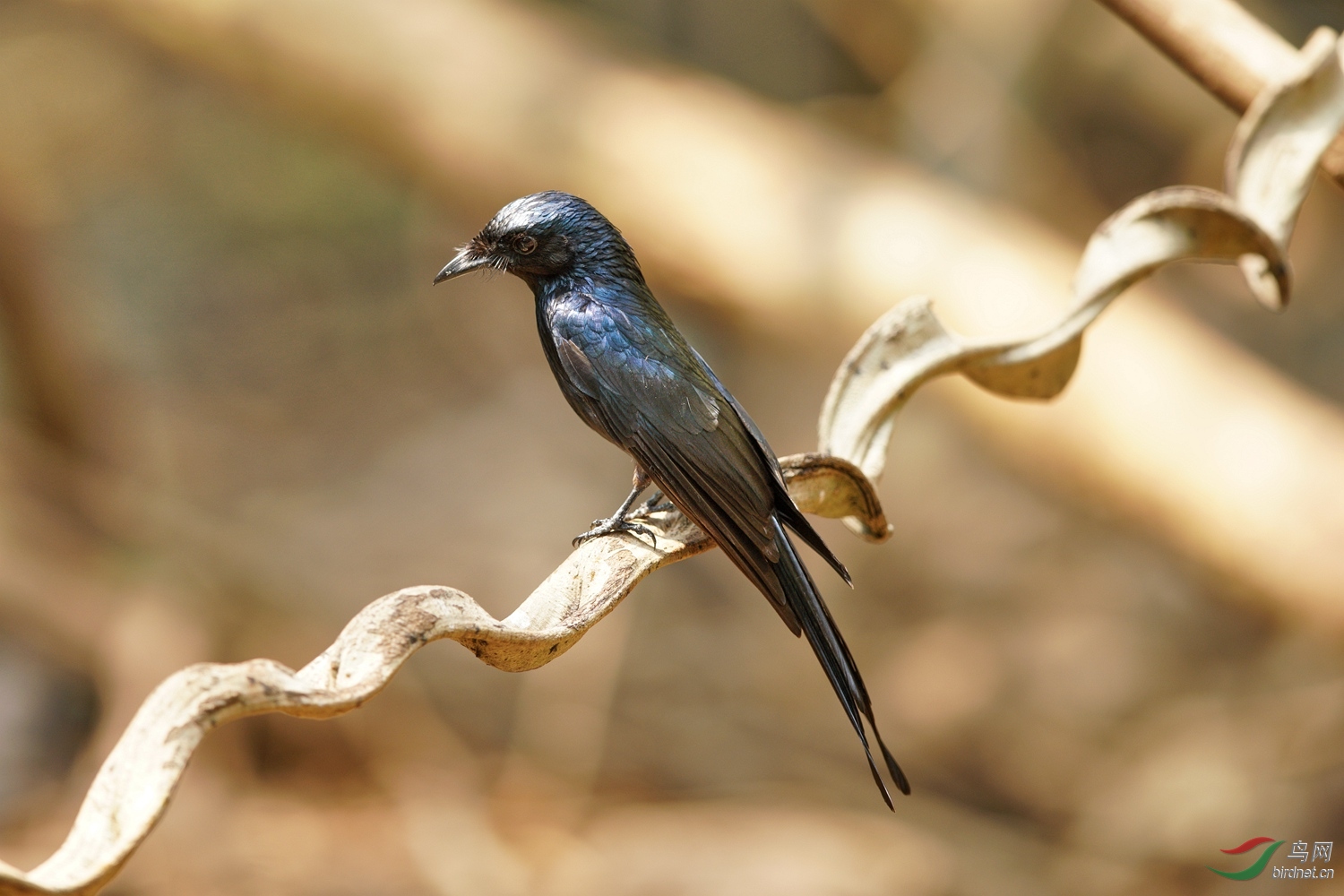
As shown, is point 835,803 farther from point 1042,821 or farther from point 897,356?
point 897,356

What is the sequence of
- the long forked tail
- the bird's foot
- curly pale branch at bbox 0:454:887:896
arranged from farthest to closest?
the bird's foot
the long forked tail
curly pale branch at bbox 0:454:887:896

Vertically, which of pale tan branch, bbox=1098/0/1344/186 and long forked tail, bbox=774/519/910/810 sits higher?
pale tan branch, bbox=1098/0/1344/186

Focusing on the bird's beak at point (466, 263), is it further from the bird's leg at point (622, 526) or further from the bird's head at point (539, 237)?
the bird's leg at point (622, 526)

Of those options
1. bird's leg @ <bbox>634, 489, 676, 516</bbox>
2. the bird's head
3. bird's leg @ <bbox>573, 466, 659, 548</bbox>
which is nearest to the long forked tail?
bird's leg @ <bbox>573, 466, 659, 548</bbox>

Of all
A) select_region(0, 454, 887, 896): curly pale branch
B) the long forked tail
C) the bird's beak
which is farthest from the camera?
the bird's beak

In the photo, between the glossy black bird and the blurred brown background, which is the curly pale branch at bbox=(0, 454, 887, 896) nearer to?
the glossy black bird

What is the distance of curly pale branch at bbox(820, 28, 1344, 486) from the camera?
2.12m

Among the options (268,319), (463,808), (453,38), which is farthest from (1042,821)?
(268,319)

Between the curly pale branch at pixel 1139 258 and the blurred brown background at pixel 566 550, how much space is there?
2.20 metres

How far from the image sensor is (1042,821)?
540cm

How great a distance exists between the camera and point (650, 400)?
7.09ft

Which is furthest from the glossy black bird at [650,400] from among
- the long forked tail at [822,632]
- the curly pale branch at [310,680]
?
the curly pale branch at [310,680]

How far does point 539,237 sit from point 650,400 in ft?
1.34

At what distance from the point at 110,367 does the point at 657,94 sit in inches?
112
